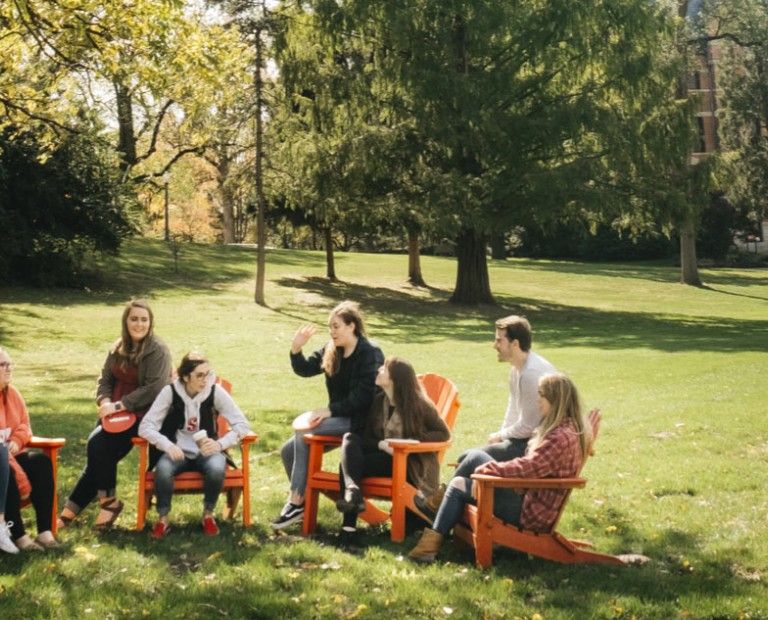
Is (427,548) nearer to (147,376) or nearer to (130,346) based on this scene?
(147,376)

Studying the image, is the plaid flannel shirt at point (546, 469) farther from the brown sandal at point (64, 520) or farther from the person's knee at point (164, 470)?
the brown sandal at point (64, 520)

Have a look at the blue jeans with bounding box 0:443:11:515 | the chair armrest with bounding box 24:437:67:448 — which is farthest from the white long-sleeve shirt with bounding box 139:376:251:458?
the blue jeans with bounding box 0:443:11:515

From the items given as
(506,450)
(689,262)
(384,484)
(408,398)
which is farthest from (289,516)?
(689,262)

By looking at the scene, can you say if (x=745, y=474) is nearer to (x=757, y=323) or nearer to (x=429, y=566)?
(x=429, y=566)

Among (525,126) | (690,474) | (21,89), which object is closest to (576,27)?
(525,126)

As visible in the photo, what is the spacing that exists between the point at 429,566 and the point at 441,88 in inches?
920

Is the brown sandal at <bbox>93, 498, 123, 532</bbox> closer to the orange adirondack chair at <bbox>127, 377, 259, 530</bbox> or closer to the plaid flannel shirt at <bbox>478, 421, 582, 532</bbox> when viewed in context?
the orange adirondack chair at <bbox>127, 377, 259, 530</bbox>

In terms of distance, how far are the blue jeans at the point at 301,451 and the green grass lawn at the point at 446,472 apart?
363 mm

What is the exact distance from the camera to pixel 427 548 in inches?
245

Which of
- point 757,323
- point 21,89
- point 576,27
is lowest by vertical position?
point 757,323

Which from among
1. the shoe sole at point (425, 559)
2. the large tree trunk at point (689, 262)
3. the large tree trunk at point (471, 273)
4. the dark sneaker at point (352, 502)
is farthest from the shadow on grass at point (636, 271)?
the shoe sole at point (425, 559)

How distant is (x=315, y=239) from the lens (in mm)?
55812

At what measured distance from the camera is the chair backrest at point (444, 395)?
290 inches

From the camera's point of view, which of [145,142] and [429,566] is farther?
[145,142]
